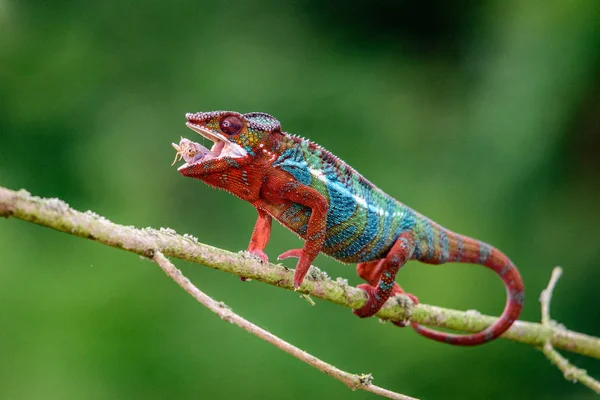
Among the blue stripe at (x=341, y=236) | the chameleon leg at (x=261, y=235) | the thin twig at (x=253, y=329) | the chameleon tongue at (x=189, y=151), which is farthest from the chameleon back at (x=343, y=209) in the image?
the thin twig at (x=253, y=329)

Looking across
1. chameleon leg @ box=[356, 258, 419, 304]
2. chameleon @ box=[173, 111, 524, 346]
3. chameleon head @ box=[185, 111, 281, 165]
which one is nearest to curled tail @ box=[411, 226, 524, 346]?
chameleon @ box=[173, 111, 524, 346]

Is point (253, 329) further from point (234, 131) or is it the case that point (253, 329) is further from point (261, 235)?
point (261, 235)

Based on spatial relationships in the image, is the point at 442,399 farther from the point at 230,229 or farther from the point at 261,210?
the point at 261,210

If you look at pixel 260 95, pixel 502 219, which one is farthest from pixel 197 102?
pixel 502 219

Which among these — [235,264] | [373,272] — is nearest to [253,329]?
[235,264]

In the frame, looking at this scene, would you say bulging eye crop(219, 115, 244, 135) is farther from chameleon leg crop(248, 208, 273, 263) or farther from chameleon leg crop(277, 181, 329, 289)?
chameleon leg crop(248, 208, 273, 263)

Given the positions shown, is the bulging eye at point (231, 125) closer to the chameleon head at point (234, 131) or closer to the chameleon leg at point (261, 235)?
Result: the chameleon head at point (234, 131)
